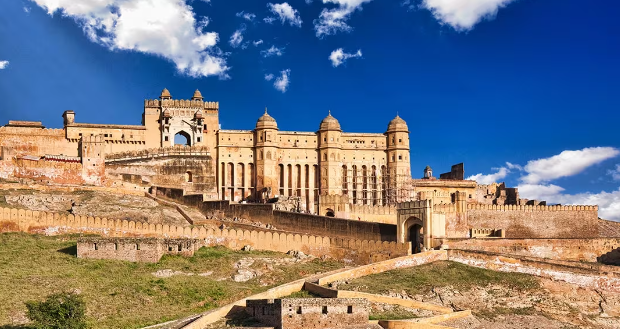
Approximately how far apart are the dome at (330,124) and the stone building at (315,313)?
3744 cm

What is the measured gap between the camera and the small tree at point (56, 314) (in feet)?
76.4

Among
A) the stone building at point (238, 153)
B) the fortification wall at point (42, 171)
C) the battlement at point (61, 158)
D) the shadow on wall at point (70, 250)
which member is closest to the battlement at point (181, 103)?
the stone building at point (238, 153)

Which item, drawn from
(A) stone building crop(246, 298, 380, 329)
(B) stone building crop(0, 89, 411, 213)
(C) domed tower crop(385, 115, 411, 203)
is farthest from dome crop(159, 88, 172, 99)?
(A) stone building crop(246, 298, 380, 329)

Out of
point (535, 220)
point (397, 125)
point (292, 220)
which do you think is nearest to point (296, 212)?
point (292, 220)

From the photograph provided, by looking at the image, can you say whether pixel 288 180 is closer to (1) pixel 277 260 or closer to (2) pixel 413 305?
(1) pixel 277 260

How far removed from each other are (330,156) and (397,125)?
6.63 meters

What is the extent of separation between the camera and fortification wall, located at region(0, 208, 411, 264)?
36.8 m

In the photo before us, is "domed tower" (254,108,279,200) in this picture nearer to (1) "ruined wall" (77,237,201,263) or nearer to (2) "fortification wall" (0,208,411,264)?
(2) "fortification wall" (0,208,411,264)

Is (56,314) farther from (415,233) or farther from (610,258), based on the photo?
(610,258)

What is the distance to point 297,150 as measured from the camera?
60.4m

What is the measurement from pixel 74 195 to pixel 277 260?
1640 centimetres

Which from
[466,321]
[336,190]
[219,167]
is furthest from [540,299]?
[219,167]

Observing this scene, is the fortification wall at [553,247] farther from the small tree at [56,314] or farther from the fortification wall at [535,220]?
the small tree at [56,314]

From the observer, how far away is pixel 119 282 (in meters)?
29.3
